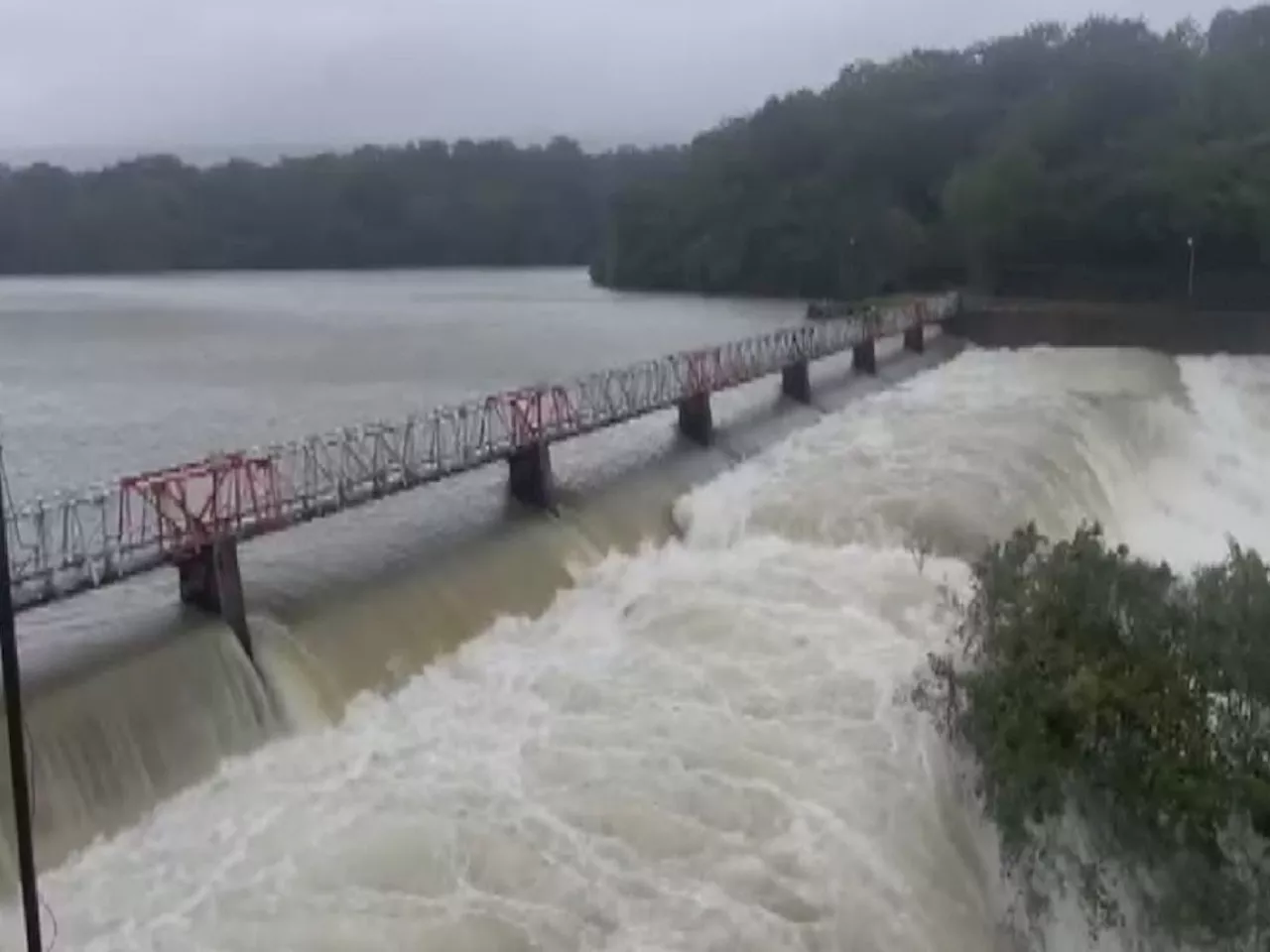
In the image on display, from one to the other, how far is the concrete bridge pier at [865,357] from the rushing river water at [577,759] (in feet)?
70.0

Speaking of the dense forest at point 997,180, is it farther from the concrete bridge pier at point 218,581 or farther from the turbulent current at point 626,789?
the concrete bridge pier at point 218,581

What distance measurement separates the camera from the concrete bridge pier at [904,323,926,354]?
50.8 meters

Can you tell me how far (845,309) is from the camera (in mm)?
63406

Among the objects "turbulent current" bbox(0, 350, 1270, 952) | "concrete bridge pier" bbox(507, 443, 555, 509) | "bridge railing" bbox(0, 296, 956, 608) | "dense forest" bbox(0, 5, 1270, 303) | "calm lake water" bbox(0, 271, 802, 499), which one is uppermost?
"dense forest" bbox(0, 5, 1270, 303)

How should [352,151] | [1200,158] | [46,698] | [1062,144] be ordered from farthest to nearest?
1. [352,151]
2. [1062,144]
3. [1200,158]
4. [46,698]

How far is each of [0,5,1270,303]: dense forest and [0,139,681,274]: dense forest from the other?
0.57 feet

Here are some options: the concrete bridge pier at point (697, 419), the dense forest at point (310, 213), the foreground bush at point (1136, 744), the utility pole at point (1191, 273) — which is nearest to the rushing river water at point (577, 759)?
Result: the foreground bush at point (1136, 744)

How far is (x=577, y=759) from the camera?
14.4m

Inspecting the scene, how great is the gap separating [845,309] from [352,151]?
74.1 meters

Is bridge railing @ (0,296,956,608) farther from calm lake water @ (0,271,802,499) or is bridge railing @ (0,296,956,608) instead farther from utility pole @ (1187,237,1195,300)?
utility pole @ (1187,237,1195,300)

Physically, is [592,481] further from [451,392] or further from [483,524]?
[451,392]

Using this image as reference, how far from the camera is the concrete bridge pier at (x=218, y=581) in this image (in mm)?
16391

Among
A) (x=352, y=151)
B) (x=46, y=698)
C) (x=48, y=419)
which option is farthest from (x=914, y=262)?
(x=352, y=151)

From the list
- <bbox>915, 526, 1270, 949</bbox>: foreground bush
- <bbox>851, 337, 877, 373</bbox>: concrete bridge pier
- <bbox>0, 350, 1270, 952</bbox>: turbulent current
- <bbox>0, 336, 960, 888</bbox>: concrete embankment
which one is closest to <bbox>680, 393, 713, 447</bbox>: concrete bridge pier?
<bbox>0, 336, 960, 888</bbox>: concrete embankment
